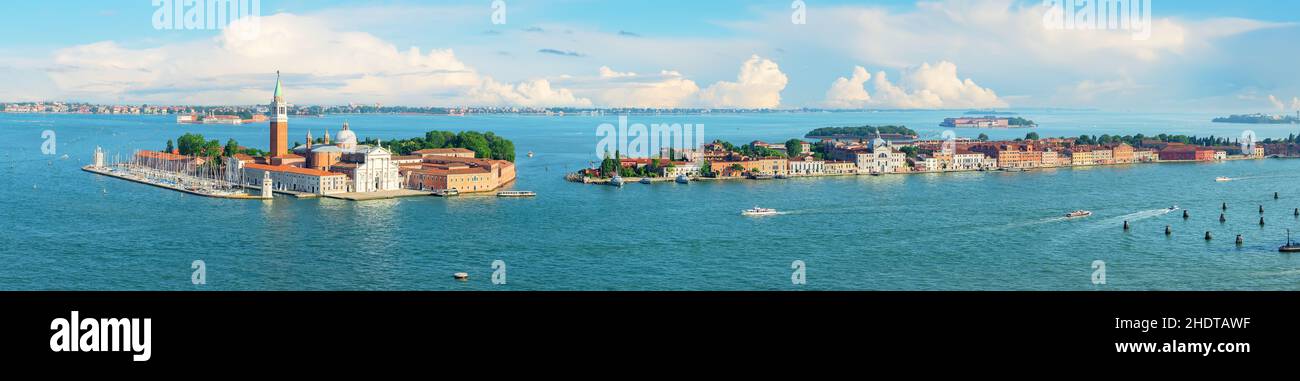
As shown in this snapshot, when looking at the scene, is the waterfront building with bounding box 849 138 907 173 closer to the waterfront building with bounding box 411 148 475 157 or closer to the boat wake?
the waterfront building with bounding box 411 148 475 157

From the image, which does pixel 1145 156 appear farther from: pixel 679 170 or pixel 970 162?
pixel 679 170

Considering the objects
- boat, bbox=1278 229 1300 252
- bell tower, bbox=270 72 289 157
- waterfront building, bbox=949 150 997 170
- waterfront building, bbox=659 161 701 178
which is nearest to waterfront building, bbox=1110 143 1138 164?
waterfront building, bbox=949 150 997 170

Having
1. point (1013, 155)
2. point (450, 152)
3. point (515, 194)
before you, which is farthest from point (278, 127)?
point (1013, 155)

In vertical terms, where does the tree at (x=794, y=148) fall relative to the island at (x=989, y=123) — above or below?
below

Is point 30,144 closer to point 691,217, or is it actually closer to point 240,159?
point 240,159

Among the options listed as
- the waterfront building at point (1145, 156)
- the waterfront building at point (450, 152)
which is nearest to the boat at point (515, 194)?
the waterfront building at point (450, 152)

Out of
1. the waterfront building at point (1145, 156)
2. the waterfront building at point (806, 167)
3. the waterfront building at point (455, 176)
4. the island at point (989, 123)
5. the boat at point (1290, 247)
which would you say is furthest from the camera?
the island at point (989, 123)

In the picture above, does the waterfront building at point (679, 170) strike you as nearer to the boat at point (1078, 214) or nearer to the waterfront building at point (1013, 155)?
the boat at point (1078, 214)
